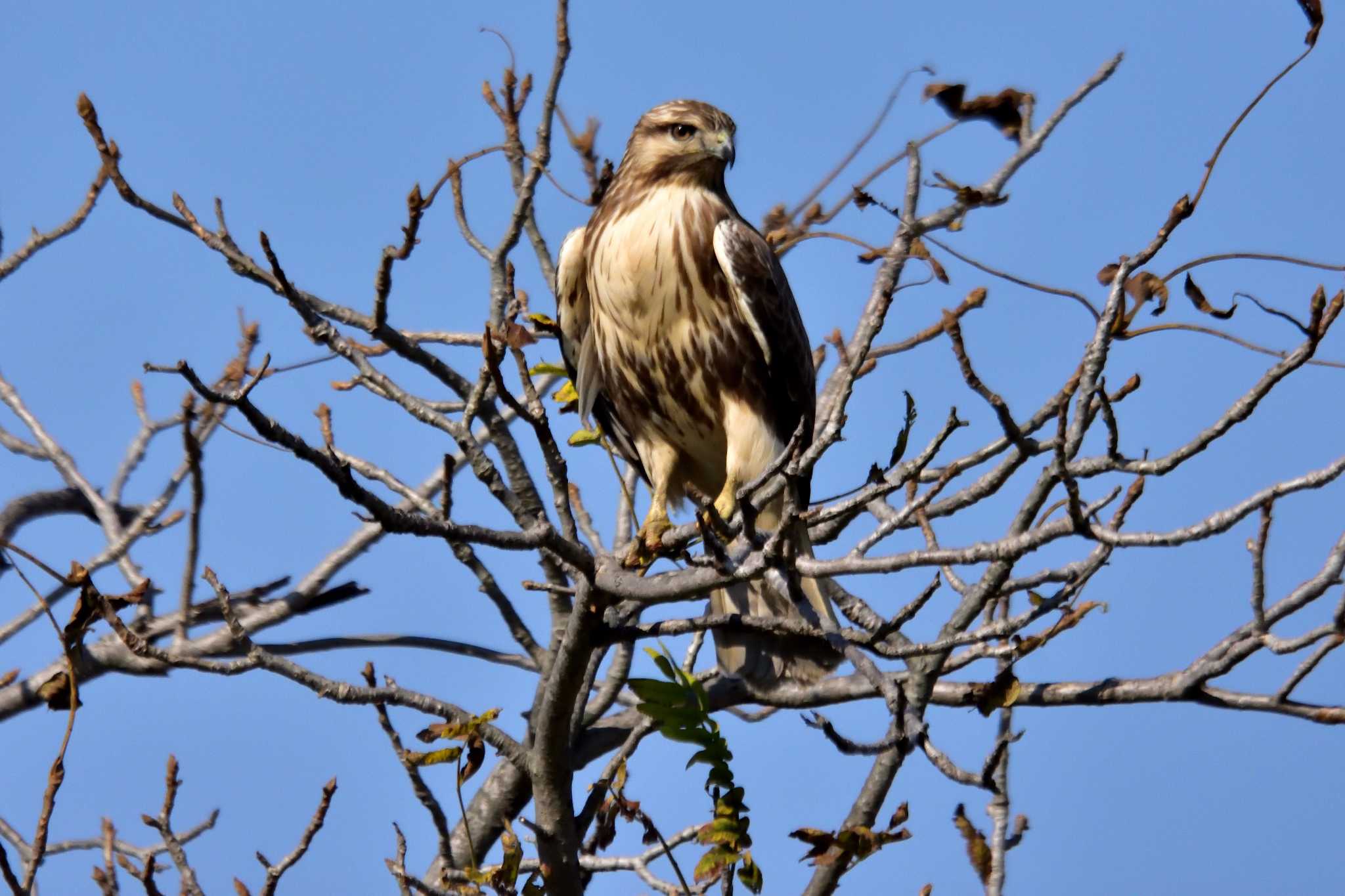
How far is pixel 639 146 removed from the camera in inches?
219

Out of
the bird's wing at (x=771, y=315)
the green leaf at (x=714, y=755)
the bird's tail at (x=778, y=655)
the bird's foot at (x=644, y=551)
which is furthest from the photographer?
the bird's wing at (x=771, y=315)

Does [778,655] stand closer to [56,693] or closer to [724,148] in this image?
[724,148]

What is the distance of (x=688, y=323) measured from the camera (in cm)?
516

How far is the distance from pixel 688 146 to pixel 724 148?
0.15 metres

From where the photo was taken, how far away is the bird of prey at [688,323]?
201 inches

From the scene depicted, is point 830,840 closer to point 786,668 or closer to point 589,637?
point 589,637

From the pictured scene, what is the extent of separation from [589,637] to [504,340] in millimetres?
775

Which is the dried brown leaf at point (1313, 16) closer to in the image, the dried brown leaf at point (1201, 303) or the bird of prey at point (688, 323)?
the dried brown leaf at point (1201, 303)

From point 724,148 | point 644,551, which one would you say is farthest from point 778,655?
point 724,148

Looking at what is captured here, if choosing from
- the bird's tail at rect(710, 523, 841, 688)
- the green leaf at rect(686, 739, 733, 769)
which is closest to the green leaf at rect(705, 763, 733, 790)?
the green leaf at rect(686, 739, 733, 769)

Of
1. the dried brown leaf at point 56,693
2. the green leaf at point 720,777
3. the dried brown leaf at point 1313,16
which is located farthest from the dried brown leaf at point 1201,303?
the dried brown leaf at point 56,693

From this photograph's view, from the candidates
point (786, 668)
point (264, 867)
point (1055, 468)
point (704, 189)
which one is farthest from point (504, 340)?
point (704, 189)

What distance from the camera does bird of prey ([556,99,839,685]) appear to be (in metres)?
5.12

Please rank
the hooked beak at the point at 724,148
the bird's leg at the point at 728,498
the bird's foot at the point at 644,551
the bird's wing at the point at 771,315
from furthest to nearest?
the hooked beak at the point at 724,148 < the bird's wing at the point at 771,315 < the bird's leg at the point at 728,498 < the bird's foot at the point at 644,551
